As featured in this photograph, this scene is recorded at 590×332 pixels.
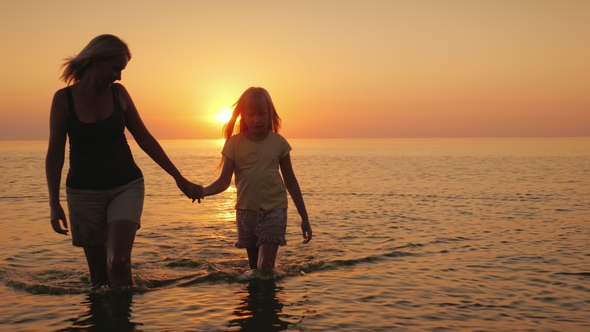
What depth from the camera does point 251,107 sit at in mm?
6379

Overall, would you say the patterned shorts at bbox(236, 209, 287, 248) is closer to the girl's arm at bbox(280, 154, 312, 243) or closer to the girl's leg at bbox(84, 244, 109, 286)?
the girl's arm at bbox(280, 154, 312, 243)

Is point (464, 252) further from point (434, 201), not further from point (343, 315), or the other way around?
point (434, 201)

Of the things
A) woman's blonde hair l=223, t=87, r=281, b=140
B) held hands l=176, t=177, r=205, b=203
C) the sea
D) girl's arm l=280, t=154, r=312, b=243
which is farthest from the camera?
girl's arm l=280, t=154, r=312, b=243

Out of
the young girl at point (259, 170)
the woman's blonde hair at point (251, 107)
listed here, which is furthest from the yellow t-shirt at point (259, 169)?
the woman's blonde hair at point (251, 107)

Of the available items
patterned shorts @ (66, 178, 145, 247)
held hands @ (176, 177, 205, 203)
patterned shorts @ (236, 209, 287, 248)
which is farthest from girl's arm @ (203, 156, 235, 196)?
patterned shorts @ (66, 178, 145, 247)

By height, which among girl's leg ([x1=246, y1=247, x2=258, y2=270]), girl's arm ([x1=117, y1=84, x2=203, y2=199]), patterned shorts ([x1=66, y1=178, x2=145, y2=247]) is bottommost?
girl's leg ([x1=246, y1=247, x2=258, y2=270])

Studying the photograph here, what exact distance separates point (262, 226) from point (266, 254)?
313 mm

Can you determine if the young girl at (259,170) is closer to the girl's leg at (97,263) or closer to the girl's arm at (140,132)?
the girl's arm at (140,132)

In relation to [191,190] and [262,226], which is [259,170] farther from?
[191,190]

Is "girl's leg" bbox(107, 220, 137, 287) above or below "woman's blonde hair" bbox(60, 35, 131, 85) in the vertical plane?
below

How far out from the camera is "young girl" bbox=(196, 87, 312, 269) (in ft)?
21.1

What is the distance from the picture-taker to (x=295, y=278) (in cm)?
763

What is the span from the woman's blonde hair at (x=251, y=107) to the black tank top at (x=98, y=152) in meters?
1.39

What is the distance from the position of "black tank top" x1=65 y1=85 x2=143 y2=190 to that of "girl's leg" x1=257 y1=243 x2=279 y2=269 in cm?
177
